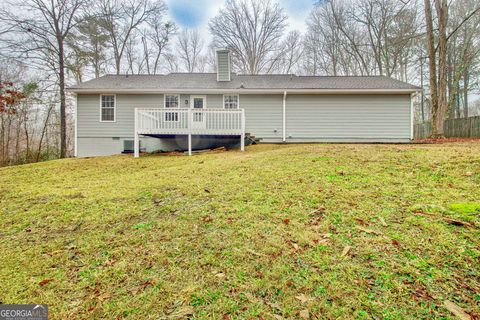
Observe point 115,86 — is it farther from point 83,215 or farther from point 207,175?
point 83,215

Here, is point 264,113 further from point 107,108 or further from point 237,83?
point 107,108

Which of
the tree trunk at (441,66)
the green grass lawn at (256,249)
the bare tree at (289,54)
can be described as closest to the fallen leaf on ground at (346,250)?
the green grass lawn at (256,249)

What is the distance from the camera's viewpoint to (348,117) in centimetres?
1186

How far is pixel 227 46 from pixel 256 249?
23.0 m

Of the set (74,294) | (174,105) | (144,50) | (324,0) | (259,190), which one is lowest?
(74,294)

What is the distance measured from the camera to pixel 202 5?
20.6 meters

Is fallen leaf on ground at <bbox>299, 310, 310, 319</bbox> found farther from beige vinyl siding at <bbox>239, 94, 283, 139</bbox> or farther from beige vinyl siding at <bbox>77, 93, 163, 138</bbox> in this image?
beige vinyl siding at <bbox>77, 93, 163, 138</bbox>

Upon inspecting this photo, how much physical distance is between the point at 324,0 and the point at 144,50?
583 inches

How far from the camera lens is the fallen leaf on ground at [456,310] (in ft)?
4.68

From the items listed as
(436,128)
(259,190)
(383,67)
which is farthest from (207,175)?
(383,67)

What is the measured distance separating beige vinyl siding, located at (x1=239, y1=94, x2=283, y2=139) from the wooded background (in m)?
7.64

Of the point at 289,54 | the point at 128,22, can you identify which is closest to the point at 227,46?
the point at 289,54

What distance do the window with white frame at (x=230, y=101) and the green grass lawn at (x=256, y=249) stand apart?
28.1 feet

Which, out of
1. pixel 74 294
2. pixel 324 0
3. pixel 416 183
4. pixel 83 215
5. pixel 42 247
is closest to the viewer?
pixel 74 294
